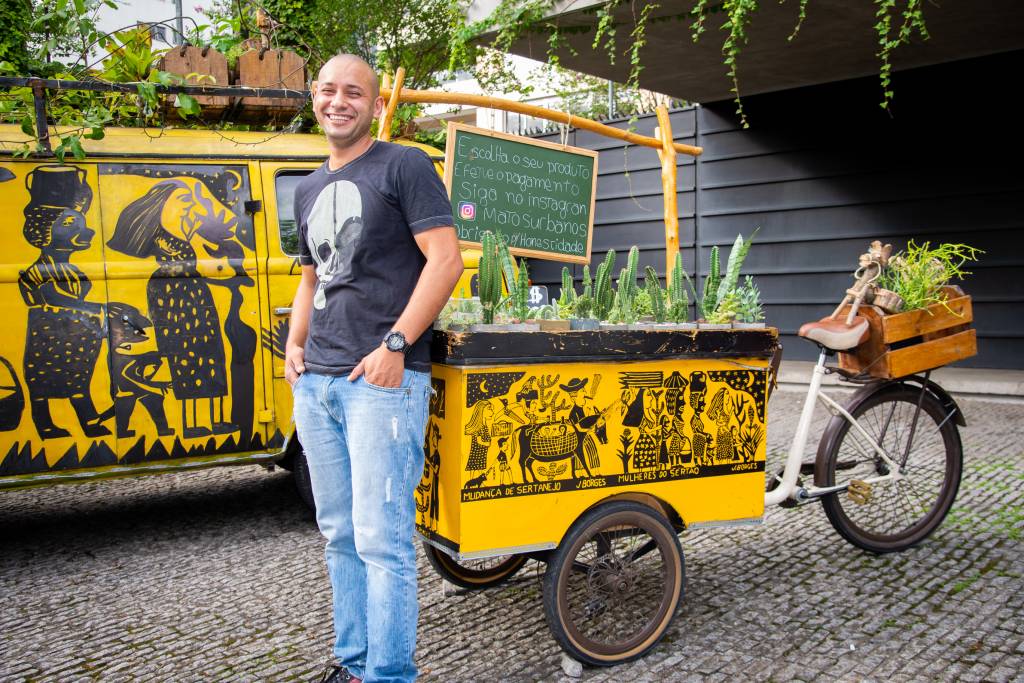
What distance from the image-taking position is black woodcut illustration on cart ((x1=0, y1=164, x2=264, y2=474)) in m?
4.30

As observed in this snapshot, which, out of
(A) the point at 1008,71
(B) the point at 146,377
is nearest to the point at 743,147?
(A) the point at 1008,71

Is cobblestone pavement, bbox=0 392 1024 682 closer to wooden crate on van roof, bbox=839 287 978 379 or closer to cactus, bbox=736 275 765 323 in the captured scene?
wooden crate on van roof, bbox=839 287 978 379

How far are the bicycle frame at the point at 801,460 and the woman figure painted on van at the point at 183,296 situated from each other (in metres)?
2.90

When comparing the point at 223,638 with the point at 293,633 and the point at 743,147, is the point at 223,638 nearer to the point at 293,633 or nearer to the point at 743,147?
the point at 293,633

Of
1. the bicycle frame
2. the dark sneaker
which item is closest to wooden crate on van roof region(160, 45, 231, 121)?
the dark sneaker

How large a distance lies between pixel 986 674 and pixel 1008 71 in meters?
7.97

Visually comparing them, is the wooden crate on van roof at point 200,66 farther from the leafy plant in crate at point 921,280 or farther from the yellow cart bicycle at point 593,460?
the leafy plant in crate at point 921,280

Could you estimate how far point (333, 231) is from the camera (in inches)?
106

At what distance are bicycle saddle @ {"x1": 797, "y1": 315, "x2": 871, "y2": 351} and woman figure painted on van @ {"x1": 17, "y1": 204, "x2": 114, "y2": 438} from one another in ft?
11.7

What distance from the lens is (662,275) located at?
11930mm

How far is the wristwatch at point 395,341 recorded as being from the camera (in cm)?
252

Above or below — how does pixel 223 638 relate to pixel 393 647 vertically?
below

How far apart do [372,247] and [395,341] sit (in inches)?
12.7

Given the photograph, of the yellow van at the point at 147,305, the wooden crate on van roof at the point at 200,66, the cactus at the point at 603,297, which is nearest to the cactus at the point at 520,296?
the cactus at the point at 603,297
